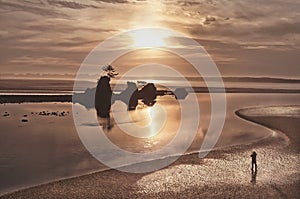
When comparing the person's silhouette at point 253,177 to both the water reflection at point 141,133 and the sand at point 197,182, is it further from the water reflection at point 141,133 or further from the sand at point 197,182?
the water reflection at point 141,133

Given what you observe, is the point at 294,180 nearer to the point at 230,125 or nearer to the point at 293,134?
the point at 293,134

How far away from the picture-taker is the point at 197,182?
26438mm

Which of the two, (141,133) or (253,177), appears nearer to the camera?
(253,177)

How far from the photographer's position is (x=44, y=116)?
68312mm

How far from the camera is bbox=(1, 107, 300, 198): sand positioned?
2373cm

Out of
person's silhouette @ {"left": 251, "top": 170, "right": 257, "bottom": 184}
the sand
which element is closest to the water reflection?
the sand

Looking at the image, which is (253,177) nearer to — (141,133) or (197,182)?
(197,182)

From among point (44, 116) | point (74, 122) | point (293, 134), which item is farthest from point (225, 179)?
point (44, 116)

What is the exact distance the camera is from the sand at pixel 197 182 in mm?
23734

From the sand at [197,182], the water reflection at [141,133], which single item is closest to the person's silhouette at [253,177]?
the sand at [197,182]

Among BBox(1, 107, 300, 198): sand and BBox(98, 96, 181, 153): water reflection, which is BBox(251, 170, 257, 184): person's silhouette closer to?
BBox(1, 107, 300, 198): sand

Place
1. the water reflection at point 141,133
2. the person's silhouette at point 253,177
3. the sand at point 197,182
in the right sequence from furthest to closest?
the water reflection at point 141,133, the person's silhouette at point 253,177, the sand at point 197,182

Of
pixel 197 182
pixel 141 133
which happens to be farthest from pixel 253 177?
pixel 141 133

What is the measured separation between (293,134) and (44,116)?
138 feet
